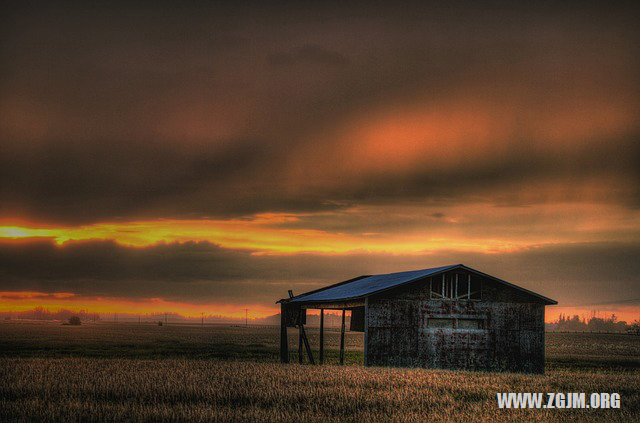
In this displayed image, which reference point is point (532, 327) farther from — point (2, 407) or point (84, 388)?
point (2, 407)

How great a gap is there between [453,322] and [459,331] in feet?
1.73

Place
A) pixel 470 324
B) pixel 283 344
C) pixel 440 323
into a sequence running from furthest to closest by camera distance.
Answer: pixel 283 344
pixel 470 324
pixel 440 323

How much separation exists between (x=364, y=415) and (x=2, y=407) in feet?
31.4

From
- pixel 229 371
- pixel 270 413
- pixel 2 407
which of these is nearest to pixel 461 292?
pixel 229 371

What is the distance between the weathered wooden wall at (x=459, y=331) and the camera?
107 feet

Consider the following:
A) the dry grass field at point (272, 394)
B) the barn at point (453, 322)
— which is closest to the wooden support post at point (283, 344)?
the barn at point (453, 322)

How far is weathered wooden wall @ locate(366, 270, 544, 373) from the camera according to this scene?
32562mm

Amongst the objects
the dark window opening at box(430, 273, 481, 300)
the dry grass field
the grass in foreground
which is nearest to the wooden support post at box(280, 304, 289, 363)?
the dark window opening at box(430, 273, 481, 300)

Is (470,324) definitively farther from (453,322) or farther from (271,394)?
(271,394)

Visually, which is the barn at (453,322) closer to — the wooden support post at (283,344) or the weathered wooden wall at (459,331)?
the weathered wooden wall at (459,331)

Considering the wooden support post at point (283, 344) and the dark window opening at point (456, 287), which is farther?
the wooden support post at point (283, 344)

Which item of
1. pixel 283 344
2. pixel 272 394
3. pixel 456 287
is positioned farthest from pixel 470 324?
pixel 272 394

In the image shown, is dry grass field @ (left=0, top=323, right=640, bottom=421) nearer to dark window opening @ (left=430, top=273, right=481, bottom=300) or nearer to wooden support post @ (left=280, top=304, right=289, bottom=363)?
dark window opening @ (left=430, top=273, right=481, bottom=300)

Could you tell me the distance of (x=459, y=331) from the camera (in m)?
33.7
